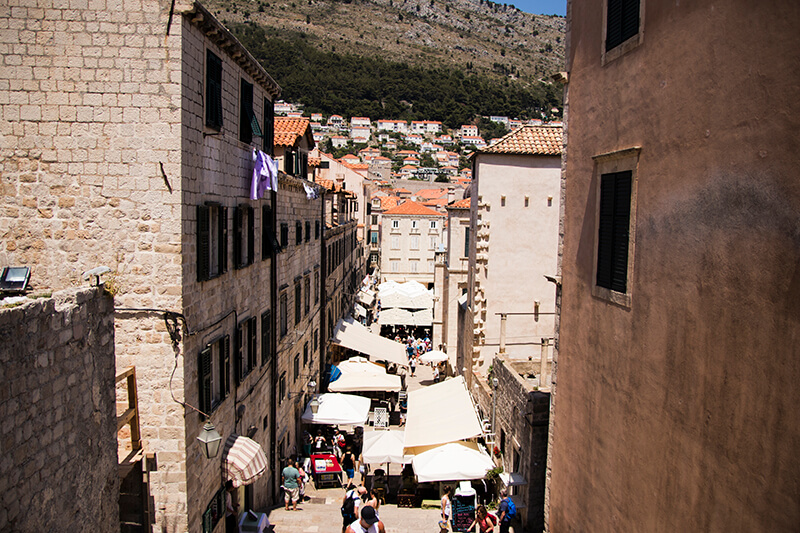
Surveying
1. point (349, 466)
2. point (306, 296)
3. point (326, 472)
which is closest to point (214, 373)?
point (326, 472)

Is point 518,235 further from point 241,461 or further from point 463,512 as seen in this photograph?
point 241,461

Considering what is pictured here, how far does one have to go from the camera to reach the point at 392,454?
16.4m

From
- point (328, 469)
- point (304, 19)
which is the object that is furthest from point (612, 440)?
point (304, 19)

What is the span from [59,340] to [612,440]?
7.38 metres

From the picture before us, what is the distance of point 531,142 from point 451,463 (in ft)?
39.6

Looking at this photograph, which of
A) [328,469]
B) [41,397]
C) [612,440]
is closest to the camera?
[41,397]

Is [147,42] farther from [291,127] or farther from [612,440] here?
[291,127]

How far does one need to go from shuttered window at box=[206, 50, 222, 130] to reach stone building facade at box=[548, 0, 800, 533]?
20.7 feet

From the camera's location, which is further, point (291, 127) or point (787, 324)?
point (291, 127)

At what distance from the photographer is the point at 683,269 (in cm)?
691

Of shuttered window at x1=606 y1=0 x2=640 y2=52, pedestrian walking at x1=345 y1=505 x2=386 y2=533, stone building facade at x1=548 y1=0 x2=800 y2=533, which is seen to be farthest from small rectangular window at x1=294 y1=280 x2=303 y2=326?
shuttered window at x1=606 y1=0 x2=640 y2=52

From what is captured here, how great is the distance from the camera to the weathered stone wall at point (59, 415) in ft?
15.2

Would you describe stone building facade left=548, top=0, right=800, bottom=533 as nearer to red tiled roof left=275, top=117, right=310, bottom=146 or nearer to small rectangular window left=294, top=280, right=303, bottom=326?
red tiled roof left=275, top=117, right=310, bottom=146

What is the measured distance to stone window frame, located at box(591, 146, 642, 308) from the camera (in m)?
8.12
